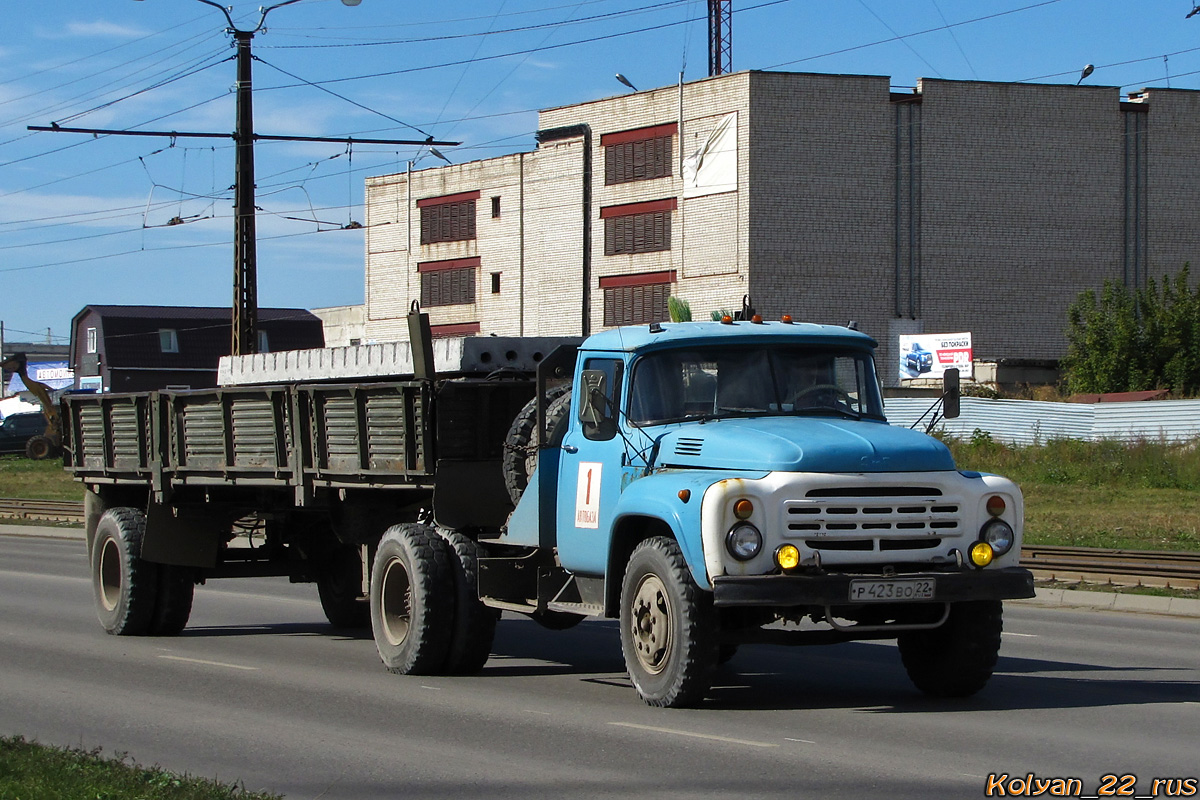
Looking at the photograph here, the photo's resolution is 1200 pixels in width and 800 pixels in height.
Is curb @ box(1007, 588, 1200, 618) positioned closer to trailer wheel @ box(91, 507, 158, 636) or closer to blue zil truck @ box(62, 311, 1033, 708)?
blue zil truck @ box(62, 311, 1033, 708)

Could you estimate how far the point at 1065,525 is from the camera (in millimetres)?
29312

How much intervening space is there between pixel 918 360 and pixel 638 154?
39.6 feet

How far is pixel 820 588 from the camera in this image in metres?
8.83

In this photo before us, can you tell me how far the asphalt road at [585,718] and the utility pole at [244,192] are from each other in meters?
15.1

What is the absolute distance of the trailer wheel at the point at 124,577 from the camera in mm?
14742

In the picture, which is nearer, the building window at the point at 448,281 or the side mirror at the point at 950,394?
the side mirror at the point at 950,394

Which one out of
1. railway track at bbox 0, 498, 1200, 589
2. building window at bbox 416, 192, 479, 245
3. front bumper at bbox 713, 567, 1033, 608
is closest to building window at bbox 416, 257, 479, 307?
building window at bbox 416, 192, 479, 245

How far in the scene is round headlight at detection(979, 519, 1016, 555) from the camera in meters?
9.36

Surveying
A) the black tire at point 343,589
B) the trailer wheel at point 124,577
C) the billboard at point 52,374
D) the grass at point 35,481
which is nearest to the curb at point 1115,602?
the black tire at point 343,589

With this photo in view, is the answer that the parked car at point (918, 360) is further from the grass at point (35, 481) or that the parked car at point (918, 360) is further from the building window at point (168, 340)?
the building window at point (168, 340)

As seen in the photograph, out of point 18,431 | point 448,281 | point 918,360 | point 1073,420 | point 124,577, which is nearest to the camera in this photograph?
point 124,577

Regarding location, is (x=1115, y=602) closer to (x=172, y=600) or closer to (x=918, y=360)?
(x=172, y=600)

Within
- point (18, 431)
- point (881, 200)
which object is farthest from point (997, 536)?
point (18, 431)

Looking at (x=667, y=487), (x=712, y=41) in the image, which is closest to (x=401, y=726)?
(x=667, y=487)
